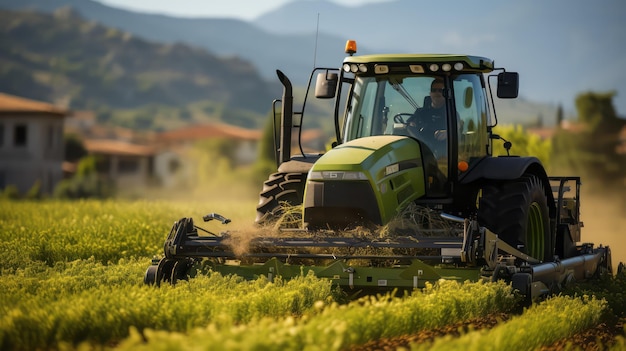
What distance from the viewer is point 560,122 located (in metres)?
93.0

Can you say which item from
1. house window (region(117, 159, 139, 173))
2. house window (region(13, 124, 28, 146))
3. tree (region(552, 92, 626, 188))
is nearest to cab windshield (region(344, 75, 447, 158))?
tree (region(552, 92, 626, 188))

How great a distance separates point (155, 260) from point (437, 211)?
303 centimetres

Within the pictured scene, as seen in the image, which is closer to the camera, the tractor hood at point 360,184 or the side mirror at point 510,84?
the tractor hood at point 360,184

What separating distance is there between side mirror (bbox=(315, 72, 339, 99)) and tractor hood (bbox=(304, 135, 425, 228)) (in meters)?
0.78

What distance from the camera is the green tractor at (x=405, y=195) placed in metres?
10.8

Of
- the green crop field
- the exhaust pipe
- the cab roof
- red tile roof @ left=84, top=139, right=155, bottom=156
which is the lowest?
red tile roof @ left=84, top=139, right=155, bottom=156

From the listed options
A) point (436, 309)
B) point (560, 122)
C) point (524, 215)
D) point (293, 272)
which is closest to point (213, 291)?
point (293, 272)

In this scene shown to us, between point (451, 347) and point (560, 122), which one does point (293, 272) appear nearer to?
point (451, 347)

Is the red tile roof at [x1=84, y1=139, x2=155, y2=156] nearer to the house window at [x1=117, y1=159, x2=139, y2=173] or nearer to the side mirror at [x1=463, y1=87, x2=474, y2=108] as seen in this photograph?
the house window at [x1=117, y1=159, x2=139, y2=173]

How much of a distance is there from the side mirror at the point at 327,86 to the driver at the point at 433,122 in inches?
35.4

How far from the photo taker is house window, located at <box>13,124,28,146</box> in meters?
85.9

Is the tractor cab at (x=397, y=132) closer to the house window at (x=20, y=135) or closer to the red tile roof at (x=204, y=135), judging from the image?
the house window at (x=20, y=135)

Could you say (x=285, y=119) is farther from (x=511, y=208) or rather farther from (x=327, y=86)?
(x=511, y=208)

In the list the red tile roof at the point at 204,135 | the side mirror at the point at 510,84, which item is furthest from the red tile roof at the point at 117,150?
the side mirror at the point at 510,84
